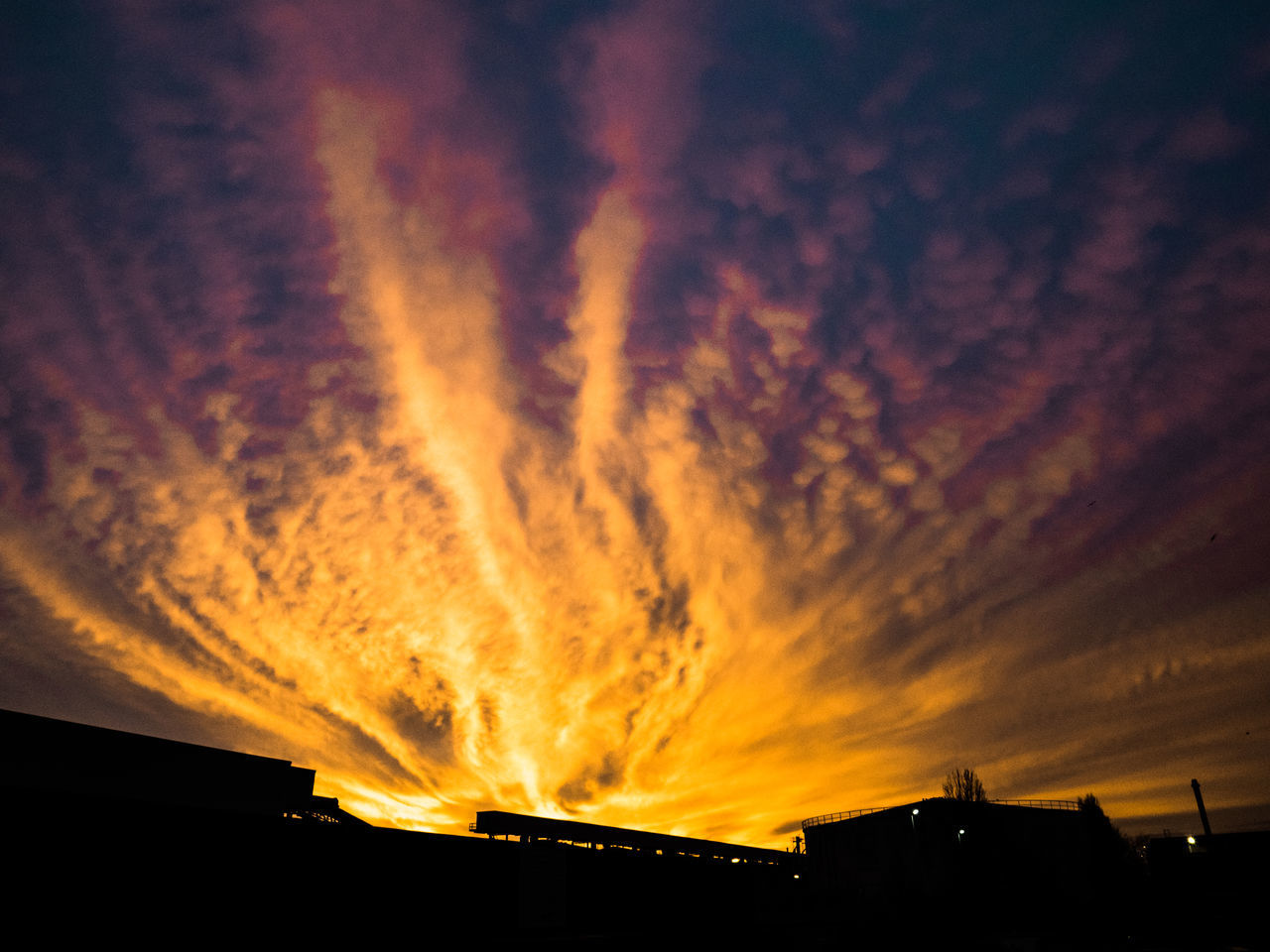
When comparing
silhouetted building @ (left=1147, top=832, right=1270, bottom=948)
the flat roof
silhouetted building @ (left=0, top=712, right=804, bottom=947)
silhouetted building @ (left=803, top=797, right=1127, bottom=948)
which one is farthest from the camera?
silhouetted building @ (left=803, top=797, right=1127, bottom=948)

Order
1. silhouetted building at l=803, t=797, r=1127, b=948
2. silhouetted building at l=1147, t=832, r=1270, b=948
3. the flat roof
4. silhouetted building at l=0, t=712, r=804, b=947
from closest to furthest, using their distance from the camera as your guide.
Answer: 1. silhouetted building at l=0, t=712, r=804, b=947
2. the flat roof
3. silhouetted building at l=1147, t=832, r=1270, b=948
4. silhouetted building at l=803, t=797, r=1127, b=948

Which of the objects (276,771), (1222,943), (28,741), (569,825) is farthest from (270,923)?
(1222,943)

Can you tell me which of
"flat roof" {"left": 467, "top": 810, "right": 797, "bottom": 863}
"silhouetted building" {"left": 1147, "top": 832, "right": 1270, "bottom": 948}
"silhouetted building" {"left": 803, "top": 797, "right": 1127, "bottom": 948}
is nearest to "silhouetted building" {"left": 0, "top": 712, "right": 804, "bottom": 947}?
"flat roof" {"left": 467, "top": 810, "right": 797, "bottom": 863}

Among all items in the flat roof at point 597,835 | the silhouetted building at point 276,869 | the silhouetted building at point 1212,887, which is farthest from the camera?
the silhouetted building at point 1212,887

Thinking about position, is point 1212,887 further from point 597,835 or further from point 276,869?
point 276,869

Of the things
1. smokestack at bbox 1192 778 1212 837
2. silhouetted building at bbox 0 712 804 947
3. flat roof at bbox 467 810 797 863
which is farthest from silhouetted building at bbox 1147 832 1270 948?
flat roof at bbox 467 810 797 863

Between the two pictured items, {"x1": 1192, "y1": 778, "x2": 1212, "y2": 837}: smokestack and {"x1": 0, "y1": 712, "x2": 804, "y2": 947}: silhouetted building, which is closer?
{"x1": 0, "y1": 712, "x2": 804, "y2": 947}: silhouetted building

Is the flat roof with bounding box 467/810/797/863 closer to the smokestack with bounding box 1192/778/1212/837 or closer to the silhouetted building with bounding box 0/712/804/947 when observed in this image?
the silhouetted building with bounding box 0/712/804/947

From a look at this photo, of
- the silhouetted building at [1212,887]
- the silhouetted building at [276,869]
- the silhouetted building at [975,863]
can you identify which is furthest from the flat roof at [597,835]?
the silhouetted building at [1212,887]

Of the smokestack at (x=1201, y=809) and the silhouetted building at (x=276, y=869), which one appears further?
the smokestack at (x=1201, y=809)

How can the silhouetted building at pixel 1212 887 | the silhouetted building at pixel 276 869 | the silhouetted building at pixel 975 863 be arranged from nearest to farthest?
the silhouetted building at pixel 276 869
the silhouetted building at pixel 1212 887
the silhouetted building at pixel 975 863

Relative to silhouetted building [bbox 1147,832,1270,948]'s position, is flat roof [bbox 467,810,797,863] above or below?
above

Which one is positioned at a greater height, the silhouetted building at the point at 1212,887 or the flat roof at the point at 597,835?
the flat roof at the point at 597,835

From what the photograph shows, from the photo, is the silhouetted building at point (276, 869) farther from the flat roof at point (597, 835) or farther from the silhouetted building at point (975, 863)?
the silhouetted building at point (975, 863)
